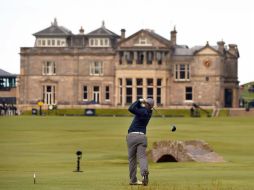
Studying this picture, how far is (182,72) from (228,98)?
8485mm

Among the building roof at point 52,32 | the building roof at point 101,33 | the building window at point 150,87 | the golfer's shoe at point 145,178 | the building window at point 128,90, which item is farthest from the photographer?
the building roof at point 52,32

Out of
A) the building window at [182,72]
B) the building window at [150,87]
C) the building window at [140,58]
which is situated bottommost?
the building window at [150,87]

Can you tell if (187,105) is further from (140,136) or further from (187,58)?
(140,136)

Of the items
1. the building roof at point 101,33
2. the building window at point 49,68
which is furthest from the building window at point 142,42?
the building window at point 49,68

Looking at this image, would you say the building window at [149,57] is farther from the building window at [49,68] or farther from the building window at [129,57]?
the building window at [49,68]

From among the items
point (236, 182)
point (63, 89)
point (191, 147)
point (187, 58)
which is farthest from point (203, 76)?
point (236, 182)

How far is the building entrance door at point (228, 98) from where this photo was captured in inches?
6073

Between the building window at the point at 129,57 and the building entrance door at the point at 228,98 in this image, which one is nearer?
the building window at the point at 129,57

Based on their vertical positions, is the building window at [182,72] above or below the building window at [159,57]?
below

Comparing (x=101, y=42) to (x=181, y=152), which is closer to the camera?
(x=181, y=152)

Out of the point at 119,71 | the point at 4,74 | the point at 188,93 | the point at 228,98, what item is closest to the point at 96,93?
the point at 119,71

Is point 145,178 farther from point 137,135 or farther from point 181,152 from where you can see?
point 181,152

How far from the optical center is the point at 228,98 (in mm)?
155000

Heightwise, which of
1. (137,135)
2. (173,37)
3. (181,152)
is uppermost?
(173,37)
